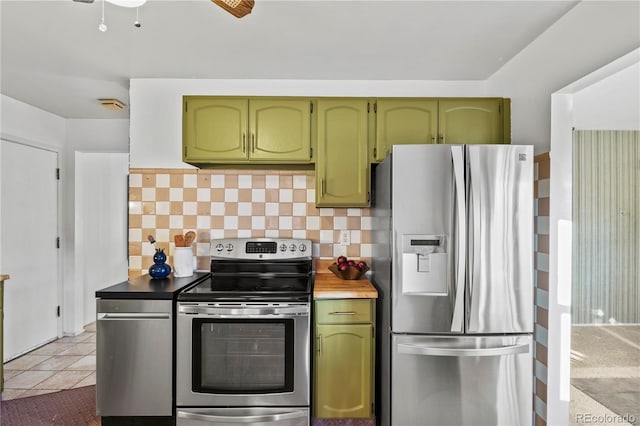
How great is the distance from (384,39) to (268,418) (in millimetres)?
2349

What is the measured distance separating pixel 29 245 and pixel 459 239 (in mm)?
3976

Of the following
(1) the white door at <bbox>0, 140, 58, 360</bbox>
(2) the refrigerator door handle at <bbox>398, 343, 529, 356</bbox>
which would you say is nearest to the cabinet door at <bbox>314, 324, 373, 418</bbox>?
(2) the refrigerator door handle at <bbox>398, 343, 529, 356</bbox>

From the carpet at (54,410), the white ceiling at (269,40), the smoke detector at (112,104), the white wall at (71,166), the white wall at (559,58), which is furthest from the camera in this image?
the white wall at (71,166)

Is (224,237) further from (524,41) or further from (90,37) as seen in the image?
(524,41)

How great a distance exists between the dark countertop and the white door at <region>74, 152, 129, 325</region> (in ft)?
6.91

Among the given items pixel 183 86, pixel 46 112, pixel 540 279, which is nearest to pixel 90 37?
pixel 183 86

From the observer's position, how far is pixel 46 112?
3.89 m

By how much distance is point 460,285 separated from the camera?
6.72 ft

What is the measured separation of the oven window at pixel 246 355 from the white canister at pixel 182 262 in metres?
0.69

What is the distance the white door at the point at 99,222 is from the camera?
4.25 m

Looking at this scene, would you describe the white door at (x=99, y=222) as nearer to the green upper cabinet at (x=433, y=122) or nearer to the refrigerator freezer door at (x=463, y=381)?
the green upper cabinet at (x=433, y=122)

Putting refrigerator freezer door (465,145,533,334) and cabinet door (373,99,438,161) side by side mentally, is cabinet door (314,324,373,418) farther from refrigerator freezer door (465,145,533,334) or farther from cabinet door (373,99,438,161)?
cabinet door (373,99,438,161)

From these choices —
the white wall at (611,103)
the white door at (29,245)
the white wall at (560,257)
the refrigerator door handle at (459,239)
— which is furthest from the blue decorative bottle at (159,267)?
the white wall at (611,103)

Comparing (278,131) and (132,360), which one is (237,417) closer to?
(132,360)
